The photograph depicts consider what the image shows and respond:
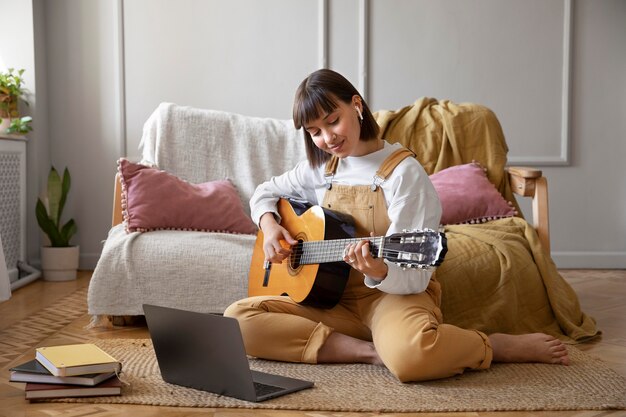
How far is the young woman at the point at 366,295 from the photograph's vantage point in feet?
6.77

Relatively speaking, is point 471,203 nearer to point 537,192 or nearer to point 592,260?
point 537,192

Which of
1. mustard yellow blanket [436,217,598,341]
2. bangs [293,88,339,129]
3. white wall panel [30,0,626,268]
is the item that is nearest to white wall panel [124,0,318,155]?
white wall panel [30,0,626,268]

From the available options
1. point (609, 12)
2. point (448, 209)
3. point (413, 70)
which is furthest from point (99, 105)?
point (609, 12)

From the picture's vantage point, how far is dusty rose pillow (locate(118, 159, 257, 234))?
9.89ft

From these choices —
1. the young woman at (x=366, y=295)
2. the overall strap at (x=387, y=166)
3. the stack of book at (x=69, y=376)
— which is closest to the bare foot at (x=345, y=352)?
the young woman at (x=366, y=295)

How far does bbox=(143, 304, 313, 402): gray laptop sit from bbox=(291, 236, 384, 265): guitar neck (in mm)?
327

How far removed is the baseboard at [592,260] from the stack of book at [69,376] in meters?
3.19

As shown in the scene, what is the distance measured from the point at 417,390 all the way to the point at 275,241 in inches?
23.7

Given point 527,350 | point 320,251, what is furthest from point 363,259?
point 527,350

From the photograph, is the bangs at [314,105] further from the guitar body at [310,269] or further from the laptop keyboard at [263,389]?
the laptop keyboard at [263,389]

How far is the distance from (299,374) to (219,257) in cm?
79

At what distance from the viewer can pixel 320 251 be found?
2156 millimetres

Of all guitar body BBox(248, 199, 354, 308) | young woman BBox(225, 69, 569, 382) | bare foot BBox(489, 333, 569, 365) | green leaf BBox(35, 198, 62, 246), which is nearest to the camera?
young woman BBox(225, 69, 569, 382)

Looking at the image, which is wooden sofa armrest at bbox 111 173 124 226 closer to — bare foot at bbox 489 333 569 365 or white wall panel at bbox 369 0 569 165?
bare foot at bbox 489 333 569 365
